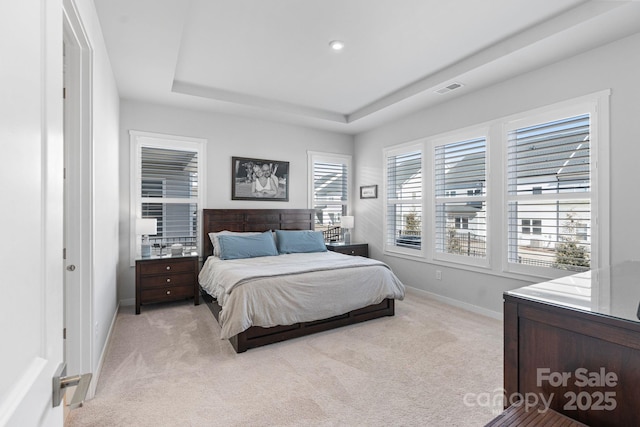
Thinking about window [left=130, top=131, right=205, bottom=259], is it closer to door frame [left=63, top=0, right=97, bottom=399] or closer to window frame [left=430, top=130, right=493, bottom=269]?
door frame [left=63, top=0, right=97, bottom=399]

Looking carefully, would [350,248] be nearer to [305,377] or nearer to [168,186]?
[168,186]

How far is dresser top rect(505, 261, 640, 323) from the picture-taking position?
109cm

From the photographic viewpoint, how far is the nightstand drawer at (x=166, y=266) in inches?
154

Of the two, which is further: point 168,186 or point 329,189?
point 329,189

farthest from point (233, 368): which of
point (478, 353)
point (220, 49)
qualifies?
point (220, 49)

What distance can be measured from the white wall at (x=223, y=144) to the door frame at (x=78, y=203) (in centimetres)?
222

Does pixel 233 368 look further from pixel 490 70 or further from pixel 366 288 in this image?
pixel 490 70

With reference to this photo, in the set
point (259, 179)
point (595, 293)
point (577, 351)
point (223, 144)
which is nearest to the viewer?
point (577, 351)

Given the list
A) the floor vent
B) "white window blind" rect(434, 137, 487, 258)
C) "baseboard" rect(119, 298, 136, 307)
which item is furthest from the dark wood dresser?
"baseboard" rect(119, 298, 136, 307)

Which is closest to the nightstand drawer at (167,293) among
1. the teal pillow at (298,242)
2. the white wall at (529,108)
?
the teal pillow at (298,242)

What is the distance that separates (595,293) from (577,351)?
361mm

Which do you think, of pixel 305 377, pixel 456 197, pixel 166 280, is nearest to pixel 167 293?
pixel 166 280

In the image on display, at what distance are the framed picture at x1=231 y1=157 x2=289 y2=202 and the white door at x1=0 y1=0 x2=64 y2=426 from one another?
417 cm

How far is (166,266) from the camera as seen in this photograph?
13.3 ft
